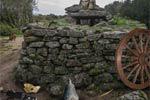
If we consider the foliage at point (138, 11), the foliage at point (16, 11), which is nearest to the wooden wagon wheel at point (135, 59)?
the foliage at point (138, 11)

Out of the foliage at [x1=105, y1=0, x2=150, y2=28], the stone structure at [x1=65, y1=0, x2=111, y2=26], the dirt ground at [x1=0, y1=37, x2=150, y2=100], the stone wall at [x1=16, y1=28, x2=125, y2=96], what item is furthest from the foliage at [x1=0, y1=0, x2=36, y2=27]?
the stone wall at [x1=16, y1=28, x2=125, y2=96]

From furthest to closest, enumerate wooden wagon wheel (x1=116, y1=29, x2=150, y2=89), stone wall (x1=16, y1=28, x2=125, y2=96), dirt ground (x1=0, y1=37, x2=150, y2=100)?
stone wall (x1=16, y1=28, x2=125, y2=96)
dirt ground (x1=0, y1=37, x2=150, y2=100)
wooden wagon wheel (x1=116, y1=29, x2=150, y2=89)

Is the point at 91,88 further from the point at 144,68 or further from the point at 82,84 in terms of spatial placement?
the point at 144,68

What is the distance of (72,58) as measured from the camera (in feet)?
30.1

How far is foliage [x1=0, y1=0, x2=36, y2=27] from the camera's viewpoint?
25719mm

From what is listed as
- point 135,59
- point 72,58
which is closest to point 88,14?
point 72,58

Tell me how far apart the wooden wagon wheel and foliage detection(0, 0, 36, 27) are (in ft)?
55.2

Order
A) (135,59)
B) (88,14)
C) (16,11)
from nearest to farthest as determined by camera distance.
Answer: (135,59), (88,14), (16,11)

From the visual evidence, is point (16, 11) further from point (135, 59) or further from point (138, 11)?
point (135, 59)

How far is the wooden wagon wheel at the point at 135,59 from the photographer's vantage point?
29.1ft

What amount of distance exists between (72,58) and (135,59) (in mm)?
1565

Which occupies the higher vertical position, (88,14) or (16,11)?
(88,14)

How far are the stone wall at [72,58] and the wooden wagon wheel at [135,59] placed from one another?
0.28 metres

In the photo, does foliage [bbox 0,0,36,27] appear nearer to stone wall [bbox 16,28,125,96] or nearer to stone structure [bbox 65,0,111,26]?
stone structure [bbox 65,0,111,26]
